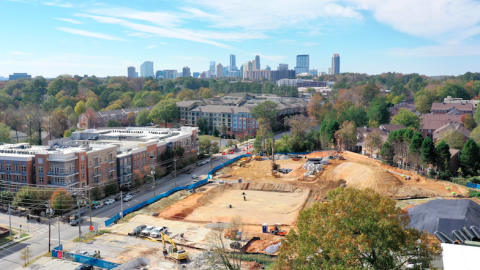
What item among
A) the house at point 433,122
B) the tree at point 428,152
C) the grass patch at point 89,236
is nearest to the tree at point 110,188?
the grass patch at point 89,236

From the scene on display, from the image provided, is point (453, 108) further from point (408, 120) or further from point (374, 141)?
point (374, 141)

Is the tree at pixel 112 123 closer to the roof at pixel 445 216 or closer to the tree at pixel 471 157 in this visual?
the tree at pixel 471 157

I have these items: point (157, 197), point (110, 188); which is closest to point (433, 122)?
point (157, 197)

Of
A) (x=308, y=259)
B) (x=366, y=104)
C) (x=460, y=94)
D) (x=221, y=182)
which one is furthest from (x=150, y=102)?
(x=308, y=259)

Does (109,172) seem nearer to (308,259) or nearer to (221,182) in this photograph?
(221,182)

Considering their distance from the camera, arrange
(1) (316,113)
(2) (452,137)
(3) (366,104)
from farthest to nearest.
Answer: (3) (366,104), (1) (316,113), (2) (452,137)

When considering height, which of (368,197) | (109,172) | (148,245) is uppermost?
(368,197)
